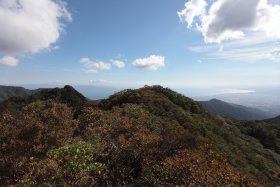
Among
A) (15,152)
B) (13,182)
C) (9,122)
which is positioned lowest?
(13,182)

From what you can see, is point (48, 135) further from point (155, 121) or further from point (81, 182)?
point (155, 121)

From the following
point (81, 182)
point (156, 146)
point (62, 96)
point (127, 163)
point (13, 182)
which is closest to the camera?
point (81, 182)

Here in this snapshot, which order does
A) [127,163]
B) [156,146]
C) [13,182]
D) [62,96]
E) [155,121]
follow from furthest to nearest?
[62,96] → [155,121] → [156,146] → [127,163] → [13,182]

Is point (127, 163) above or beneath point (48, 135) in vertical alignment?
beneath

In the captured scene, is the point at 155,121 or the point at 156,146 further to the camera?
the point at 155,121

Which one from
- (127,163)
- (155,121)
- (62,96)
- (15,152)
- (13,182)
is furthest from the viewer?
(62,96)

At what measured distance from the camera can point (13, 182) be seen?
1109 cm

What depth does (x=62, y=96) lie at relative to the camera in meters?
70.5

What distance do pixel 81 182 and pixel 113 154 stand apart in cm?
297

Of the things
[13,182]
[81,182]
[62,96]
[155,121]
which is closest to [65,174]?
[81,182]

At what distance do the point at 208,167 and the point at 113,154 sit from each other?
4024mm

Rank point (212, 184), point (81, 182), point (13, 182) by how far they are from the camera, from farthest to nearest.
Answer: point (13, 182) → point (81, 182) → point (212, 184)

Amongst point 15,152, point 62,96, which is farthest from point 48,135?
point 62,96

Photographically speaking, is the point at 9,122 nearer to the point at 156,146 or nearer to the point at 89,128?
the point at 89,128
